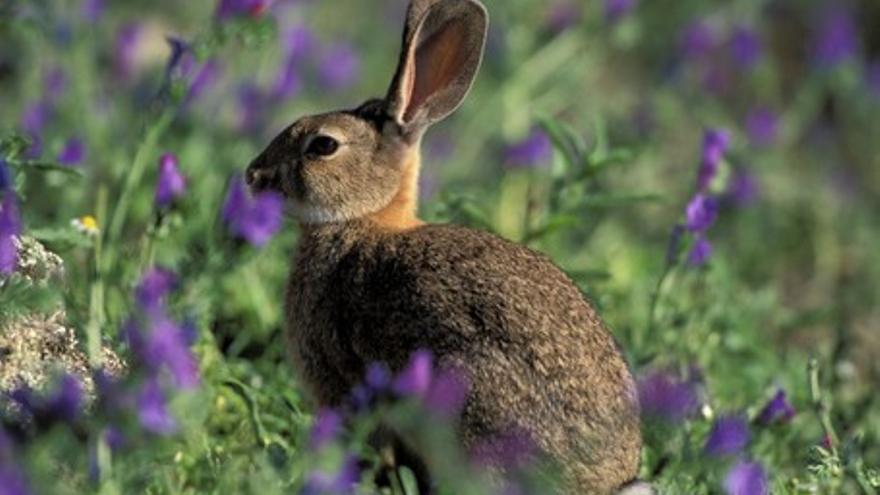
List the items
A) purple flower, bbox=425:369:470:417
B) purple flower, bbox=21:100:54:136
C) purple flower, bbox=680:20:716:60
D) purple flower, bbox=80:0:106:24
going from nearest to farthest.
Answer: purple flower, bbox=425:369:470:417 → purple flower, bbox=21:100:54:136 → purple flower, bbox=80:0:106:24 → purple flower, bbox=680:20:716:60

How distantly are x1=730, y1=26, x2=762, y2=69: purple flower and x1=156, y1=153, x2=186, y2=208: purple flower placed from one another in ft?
14.5

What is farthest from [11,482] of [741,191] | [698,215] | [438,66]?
[741,191]

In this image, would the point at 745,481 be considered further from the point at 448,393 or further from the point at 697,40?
the point at 697,40

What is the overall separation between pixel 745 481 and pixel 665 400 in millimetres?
619

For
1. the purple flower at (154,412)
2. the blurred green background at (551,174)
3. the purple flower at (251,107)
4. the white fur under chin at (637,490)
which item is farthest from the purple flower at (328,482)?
the purple flower at (251,107)

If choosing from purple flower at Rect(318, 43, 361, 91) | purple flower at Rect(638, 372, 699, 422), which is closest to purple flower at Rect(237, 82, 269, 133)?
purple flower at Rect(318, 43, 361, 91)

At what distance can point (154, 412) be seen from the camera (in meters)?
3.93

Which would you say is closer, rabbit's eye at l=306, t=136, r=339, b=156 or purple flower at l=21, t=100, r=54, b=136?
rabbit's eye at l=306, t=136, r=339, b=156

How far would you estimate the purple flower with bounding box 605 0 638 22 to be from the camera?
28.0 ft

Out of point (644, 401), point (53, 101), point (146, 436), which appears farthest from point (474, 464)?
point (53, 101)

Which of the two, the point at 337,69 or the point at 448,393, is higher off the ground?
the point at 337,69

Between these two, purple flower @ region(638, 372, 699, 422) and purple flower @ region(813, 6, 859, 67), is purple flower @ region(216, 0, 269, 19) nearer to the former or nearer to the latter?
purple flower @ region(638, 372, 699, 422)

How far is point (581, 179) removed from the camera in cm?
673

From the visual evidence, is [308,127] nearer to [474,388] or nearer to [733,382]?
[474,388]
